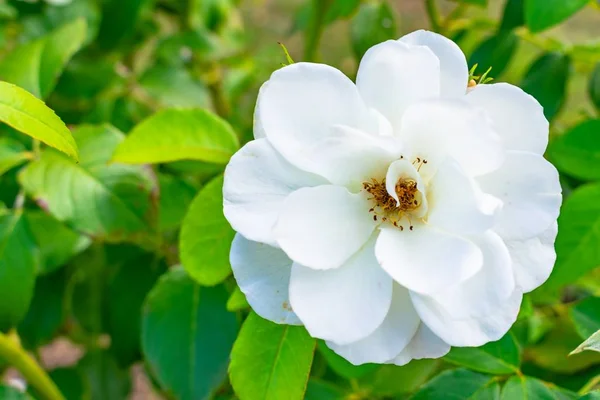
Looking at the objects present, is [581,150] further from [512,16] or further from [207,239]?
[207,239]

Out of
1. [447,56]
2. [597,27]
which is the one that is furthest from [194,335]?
[597,27]

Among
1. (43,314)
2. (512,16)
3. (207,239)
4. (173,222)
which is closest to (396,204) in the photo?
(207,239)

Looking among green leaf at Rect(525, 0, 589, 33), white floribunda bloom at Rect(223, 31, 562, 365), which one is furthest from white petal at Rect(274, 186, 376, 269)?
green leaf at Rect(525, 0, 589, 33)

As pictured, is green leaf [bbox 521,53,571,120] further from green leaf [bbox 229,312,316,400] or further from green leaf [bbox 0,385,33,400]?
green leaf [bbox 0,385,33,400]

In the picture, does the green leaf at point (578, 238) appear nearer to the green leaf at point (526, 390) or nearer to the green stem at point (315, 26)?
the green leaf at point (526, 390)

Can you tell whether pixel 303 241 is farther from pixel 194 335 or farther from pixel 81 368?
pixel 81 368

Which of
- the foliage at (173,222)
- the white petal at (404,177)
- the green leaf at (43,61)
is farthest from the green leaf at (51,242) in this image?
the white petal at (404,177)
